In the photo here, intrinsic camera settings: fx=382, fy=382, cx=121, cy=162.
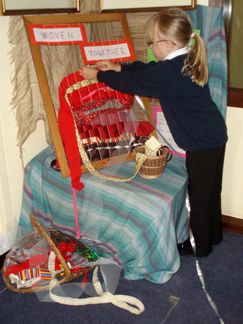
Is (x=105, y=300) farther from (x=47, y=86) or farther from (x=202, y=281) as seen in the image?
(x=47, y=86)

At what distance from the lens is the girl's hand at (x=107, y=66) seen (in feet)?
5.96

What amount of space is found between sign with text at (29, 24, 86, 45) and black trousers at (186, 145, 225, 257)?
77cm

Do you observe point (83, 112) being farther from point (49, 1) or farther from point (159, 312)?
point (159, 312)

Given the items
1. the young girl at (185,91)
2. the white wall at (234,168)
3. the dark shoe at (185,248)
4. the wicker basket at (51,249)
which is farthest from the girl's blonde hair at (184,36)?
the wicker basket at (51,249)

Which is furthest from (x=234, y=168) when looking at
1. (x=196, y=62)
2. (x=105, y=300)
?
(x=105, y=300)

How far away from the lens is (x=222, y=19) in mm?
1865

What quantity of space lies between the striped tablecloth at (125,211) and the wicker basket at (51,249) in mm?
50

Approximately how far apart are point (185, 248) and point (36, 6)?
1424 mm

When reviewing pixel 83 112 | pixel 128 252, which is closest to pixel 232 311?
pixel 128 252

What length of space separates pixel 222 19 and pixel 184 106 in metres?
0.51

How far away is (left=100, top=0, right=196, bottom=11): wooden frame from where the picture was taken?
1.91 meters

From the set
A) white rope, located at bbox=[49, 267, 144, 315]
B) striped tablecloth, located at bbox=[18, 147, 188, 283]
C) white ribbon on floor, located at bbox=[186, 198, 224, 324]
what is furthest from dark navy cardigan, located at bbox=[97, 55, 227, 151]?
white rope, located at bbox=[49, 267, 144, 315]

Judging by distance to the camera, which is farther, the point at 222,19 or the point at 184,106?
the point at 222,19

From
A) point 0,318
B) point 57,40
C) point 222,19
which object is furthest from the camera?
point 222,19
